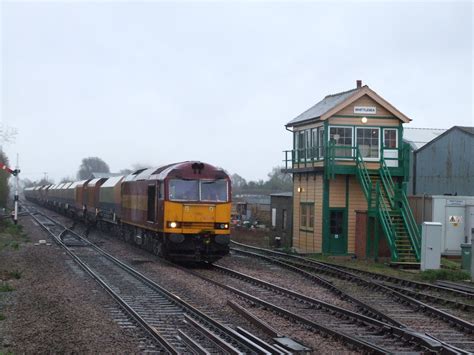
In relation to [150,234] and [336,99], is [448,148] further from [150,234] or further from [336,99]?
[150,234]

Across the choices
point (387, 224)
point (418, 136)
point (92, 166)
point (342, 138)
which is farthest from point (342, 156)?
point (92, 166)

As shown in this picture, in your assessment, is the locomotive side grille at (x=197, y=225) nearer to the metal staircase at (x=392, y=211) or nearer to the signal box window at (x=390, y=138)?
the metal staircase at (x=392, y=211)

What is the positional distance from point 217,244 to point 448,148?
19797 millimetres

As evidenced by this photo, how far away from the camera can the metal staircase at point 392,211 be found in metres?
22.3

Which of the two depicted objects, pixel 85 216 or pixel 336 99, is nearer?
pixel 336 99

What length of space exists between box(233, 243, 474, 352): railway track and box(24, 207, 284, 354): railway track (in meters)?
3.14

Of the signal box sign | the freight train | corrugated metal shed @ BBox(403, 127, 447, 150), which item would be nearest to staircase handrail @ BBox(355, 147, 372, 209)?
the signal box sign

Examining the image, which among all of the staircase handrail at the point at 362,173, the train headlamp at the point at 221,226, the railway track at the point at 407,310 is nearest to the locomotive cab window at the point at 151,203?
the train headlamp at the point at 221,226

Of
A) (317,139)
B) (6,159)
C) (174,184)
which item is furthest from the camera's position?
(6,159)

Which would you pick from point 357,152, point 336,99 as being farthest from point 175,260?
point 336,99

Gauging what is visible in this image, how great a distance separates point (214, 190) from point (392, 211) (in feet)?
24.2

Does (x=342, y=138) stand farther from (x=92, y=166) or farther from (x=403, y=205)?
(x=92, y=166)

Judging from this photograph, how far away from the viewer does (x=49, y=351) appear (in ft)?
29.8

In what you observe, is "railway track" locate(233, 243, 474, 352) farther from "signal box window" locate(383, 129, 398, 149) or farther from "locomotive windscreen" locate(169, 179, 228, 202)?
"signal box window" locate(383, 129, 398, 149)
